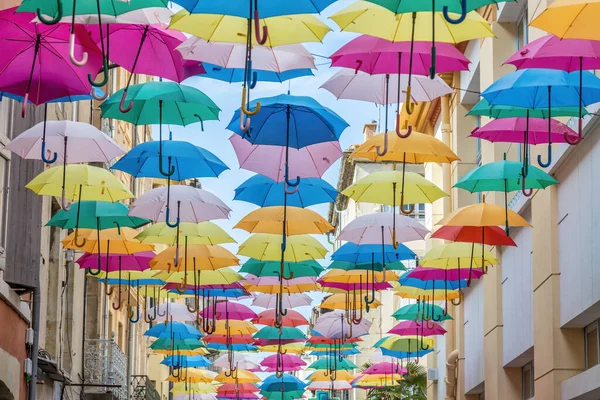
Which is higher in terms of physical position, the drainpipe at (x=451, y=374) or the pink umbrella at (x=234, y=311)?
the pink umbrella at (x=234, y=311)

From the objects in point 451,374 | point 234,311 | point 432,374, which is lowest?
point 451,374

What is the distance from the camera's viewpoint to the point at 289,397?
4500cm

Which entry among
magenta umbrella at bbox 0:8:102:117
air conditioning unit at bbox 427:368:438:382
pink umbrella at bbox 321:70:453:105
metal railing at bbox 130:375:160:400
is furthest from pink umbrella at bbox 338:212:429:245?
metal railing at bbox 130:375:160:400

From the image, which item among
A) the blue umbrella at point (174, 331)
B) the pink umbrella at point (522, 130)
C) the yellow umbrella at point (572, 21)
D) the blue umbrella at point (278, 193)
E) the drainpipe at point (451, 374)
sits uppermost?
the blue umbrella at point (278, 193)

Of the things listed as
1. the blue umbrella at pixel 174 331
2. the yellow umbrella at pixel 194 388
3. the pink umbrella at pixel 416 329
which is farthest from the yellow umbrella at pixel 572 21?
the yellow umbrella at pixel 194 388

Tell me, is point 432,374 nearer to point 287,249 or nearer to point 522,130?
point 287,249

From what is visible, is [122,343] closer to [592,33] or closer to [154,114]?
[154,114]

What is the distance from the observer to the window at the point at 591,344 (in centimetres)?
1685

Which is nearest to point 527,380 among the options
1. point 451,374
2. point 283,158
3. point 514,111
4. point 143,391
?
point 451,374

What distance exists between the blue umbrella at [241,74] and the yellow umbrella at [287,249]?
21.3 ft

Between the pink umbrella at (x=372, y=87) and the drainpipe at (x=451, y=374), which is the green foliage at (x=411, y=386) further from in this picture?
the pink umbrella at (x=372, y=87)

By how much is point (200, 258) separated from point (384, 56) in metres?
9.01

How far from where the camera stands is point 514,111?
1510 cm

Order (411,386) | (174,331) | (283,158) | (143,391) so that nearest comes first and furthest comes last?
(283,158), (174,331), (411,386), (143,391)
